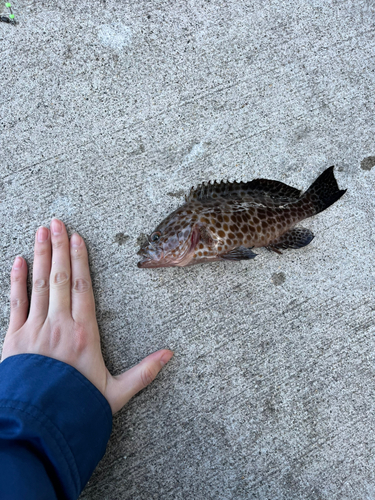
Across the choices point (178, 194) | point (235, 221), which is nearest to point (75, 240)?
point (178, 194)

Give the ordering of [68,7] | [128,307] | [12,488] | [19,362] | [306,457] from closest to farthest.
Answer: [12,488] → [19,362] → [306,457] → [128,307] → [68,7]

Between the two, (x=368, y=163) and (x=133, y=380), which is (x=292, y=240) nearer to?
(x=368, y=163)

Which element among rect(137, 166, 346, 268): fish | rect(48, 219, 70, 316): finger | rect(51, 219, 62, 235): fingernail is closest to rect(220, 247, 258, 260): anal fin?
rect(137, 166, 346, 268): fish

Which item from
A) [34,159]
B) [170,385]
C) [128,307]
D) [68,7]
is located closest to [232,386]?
[170,385]

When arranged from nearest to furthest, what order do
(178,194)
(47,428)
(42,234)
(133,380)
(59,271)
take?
(47,428) → (133,380) → (59,271) → (42,234) → (178,194)

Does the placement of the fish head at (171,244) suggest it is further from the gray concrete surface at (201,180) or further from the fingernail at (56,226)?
the fingernail at (56,226)

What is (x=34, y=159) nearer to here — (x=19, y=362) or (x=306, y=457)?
(x=19, y=362)

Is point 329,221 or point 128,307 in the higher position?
point 329,221
